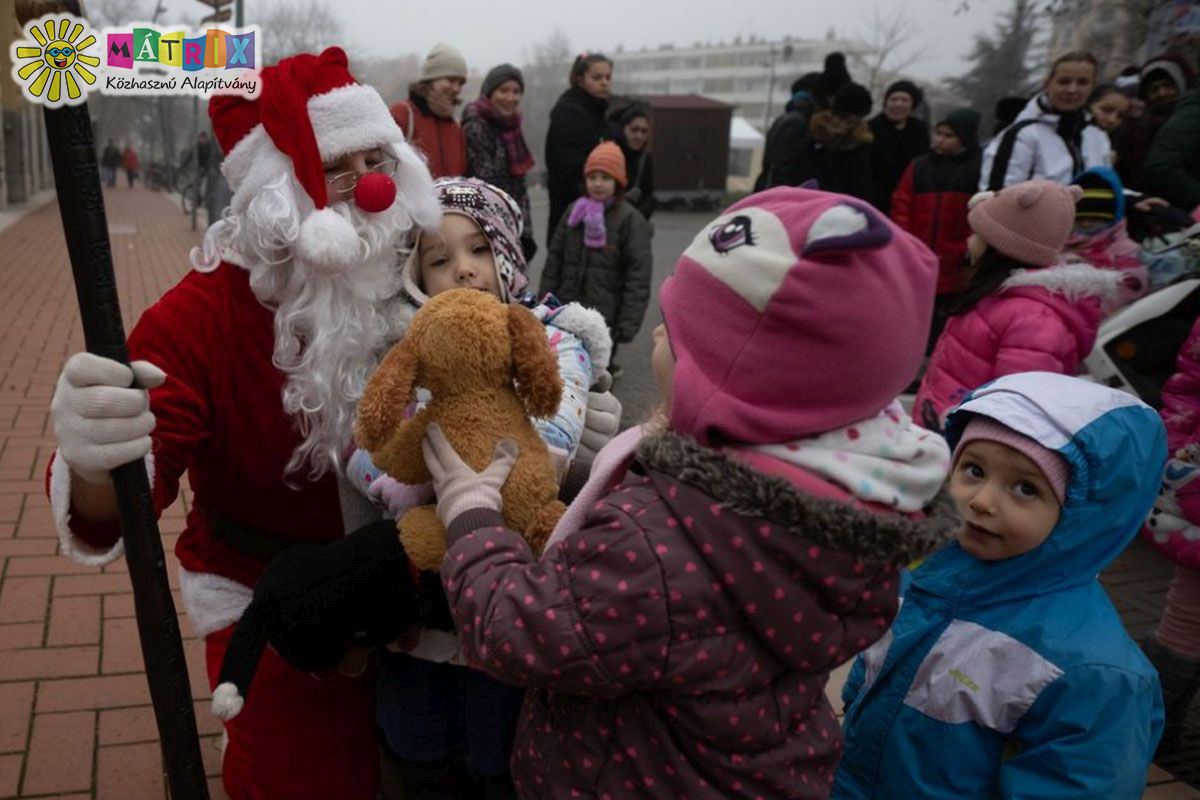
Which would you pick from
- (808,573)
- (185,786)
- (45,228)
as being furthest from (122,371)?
(45,228)

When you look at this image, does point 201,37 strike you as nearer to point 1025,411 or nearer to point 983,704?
point 1025,411

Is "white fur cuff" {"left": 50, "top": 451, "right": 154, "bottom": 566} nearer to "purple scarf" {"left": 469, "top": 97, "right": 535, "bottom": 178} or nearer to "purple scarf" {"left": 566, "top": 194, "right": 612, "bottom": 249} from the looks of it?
"purple scarf" {"left": 566, "top": 194, "right": 612, "bottom": 249}

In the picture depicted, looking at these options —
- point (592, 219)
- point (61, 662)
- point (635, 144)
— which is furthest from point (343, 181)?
point (635, 144)

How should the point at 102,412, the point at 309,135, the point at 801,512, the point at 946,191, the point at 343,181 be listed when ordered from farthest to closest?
the point at 946,191 → the point at 343,181 → the point at 309,135 → the point at 102,412 → the point at 801,512

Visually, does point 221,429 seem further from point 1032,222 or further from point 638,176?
point 638,176

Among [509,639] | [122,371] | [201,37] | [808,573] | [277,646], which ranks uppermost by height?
[201,37]

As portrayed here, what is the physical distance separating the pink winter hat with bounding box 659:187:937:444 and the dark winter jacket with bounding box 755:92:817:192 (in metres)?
5.41

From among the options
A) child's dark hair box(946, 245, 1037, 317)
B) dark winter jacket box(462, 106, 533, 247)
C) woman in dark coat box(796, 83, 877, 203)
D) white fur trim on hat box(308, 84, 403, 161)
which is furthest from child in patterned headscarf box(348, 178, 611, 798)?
woman in dark coat box(796, 83, 877, 203)

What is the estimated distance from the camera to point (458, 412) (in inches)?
60.6

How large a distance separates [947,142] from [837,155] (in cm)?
77

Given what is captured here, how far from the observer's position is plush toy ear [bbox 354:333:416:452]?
1468 mm

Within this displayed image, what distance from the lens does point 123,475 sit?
1462 mm

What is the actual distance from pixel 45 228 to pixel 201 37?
15.4 m

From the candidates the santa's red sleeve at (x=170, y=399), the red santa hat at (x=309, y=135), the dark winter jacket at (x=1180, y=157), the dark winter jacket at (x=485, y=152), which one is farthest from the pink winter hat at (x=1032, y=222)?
the dark winter jacket at (x=485, y=152)
